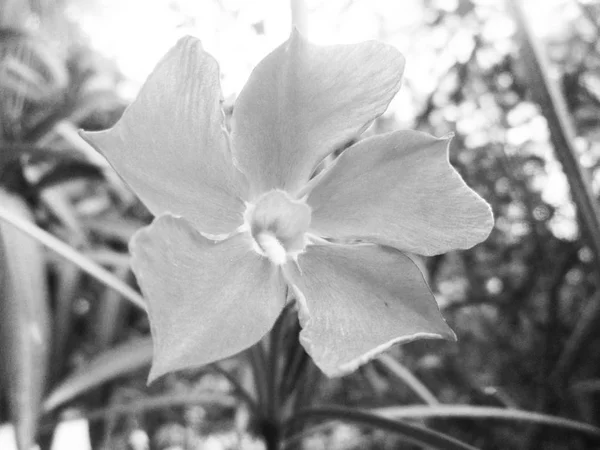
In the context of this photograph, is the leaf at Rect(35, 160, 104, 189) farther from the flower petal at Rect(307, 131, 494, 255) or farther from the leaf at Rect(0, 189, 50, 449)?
the flower petal at Rect(307, 131, 494, 255)

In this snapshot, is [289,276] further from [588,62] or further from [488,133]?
[588,62]

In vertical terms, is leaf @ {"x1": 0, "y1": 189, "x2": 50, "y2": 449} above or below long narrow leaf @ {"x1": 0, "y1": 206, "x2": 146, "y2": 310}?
below

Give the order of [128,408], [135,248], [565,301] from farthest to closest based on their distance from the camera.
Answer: [565,301]
[128,408]
[135,248]

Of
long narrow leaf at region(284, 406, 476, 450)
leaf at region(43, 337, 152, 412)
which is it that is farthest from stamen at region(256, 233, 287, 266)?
leaf at region(43, 337, 152, 412)

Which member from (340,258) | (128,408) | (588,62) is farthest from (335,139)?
(588,62)

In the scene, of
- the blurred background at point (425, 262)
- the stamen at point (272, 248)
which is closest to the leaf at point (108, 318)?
the blurred background at point (425, 262)

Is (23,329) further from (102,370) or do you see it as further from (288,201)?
(288,201)

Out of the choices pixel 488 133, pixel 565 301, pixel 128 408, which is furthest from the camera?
pixel 565 301
